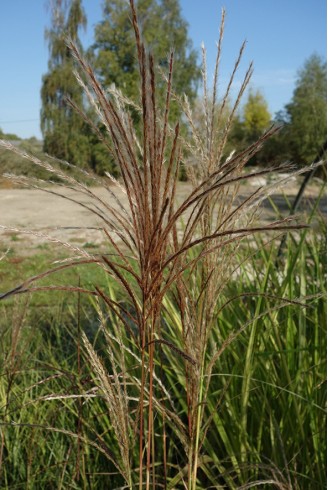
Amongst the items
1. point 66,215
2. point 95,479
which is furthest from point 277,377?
point 66,215

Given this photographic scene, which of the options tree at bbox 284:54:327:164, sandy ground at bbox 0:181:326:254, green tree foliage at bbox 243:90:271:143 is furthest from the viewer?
green tree foliage at bbox 243:90:271:143

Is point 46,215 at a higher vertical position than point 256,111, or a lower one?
lower

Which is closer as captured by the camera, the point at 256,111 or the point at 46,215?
the point at 46,215

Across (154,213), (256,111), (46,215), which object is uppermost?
(256,111)

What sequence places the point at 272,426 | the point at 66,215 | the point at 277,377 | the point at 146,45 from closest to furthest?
the point at 146,45 → the point at 272,426 → the point at 277,377 → the point at 66,215

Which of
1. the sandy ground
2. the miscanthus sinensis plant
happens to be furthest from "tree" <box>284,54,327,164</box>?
the miscanthus sinensis plant

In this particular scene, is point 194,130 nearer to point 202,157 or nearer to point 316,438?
point 202,157

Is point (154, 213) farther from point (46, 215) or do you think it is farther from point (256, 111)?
point (256, 111)

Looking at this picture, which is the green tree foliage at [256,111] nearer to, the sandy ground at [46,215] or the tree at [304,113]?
the tree at [304,113]

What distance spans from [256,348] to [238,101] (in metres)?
0.77

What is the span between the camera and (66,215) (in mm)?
10461

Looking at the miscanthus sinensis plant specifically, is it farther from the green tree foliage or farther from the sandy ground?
the green tree foliage

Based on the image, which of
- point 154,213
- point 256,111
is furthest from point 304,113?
point 154,213

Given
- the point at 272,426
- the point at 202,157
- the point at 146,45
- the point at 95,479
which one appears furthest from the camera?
the point at 95,479
